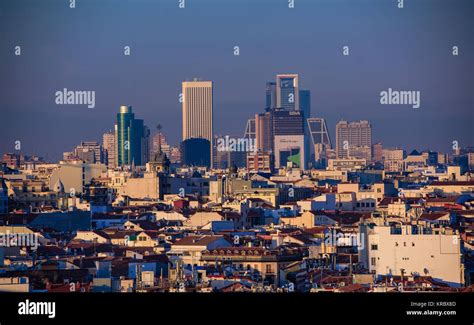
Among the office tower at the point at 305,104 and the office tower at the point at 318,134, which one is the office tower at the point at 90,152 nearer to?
the office tower at the point at 305,104

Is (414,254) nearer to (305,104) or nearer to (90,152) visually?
(90,152)

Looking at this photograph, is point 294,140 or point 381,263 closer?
point 381,263

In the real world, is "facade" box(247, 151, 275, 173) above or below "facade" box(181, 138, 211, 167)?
below

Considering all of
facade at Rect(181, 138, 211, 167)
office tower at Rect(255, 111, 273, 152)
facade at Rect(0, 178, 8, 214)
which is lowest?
facade at Rect(0, 178, 8, 214)

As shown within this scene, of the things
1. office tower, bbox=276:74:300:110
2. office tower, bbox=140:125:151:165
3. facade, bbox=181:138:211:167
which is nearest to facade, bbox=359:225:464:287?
office tower, bbox=140:125:151:165

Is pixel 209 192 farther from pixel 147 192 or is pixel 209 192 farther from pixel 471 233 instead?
pixel 471 233

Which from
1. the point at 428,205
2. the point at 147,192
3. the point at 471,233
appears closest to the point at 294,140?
the point at 147,192

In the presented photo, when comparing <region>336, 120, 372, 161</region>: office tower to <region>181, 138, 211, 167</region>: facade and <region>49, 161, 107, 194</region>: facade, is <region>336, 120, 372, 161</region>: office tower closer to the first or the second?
<region>181, 138, 211, 167</region>: facade
